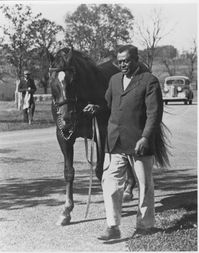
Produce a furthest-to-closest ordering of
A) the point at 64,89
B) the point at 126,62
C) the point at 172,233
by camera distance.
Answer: the point at 64,89 < the point at 172,233 < the point at 126,62

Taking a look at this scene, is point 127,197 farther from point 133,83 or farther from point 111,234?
point 133,83

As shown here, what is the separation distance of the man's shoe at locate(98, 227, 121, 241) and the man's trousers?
0.05 metres

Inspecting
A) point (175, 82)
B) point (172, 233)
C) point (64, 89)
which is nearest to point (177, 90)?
point (175, 82)

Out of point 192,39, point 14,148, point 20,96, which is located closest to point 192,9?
point 192,39

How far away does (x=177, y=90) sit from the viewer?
33.9 meters

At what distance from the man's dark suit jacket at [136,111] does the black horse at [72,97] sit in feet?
1.21

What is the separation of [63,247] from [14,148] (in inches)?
308

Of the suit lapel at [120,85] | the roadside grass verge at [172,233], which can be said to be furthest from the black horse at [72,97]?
the roadside grass verge at [172,233]

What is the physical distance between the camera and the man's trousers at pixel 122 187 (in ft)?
16.6

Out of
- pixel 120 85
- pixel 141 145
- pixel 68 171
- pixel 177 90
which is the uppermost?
pixel 120 85

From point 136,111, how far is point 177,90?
29.4 meters

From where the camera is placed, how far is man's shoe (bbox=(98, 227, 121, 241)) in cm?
504

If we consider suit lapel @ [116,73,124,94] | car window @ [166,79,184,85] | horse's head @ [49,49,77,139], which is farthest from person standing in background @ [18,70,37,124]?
car window @ [166,79,184,85]

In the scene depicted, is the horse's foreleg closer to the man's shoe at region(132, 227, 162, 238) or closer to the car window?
the man's shoe at region(132, 227, 162, 238)
